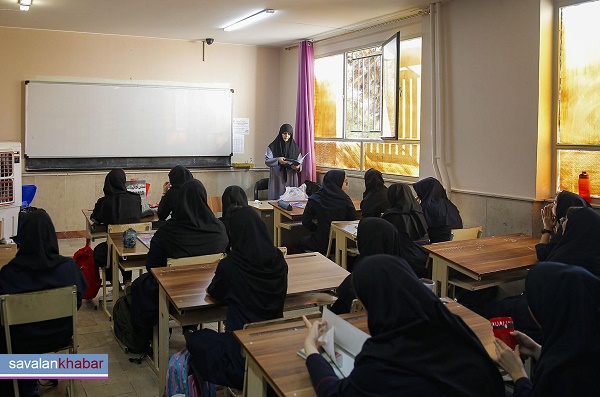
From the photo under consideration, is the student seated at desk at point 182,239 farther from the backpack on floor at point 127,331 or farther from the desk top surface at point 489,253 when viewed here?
the desk top surface at point 489,253

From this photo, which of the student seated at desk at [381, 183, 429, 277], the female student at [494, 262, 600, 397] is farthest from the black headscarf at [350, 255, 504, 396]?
the student seated at desk at [381, 183, 429, 277]

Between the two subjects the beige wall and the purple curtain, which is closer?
the beige wall

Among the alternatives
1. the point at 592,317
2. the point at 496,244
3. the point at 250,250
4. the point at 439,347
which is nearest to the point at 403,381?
the point at 439,347

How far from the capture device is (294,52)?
919cm

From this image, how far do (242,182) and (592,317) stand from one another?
7895 mm

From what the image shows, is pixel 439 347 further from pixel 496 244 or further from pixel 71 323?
pixel 496 244

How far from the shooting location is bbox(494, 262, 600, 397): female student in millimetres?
1599

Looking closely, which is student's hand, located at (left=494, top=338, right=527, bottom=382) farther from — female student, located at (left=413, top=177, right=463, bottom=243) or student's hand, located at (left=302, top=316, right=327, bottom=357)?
Answer: female student, located at (left=413, top=177, right=463, bottom=243)

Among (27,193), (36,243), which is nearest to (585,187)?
(36,243)

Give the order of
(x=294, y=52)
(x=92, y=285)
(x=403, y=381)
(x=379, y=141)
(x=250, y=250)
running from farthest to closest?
(x=294, y=52) → (x=379, y=141) → (x=92, y=285) → (x=250, y=250) → (x=403, y=381)

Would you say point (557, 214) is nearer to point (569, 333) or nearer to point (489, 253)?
point (489, 253)

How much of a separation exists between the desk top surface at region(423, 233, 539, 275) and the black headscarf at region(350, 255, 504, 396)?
210 cm

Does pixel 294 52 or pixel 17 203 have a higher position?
pixel 294 52

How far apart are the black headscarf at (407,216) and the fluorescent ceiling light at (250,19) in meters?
3.15
